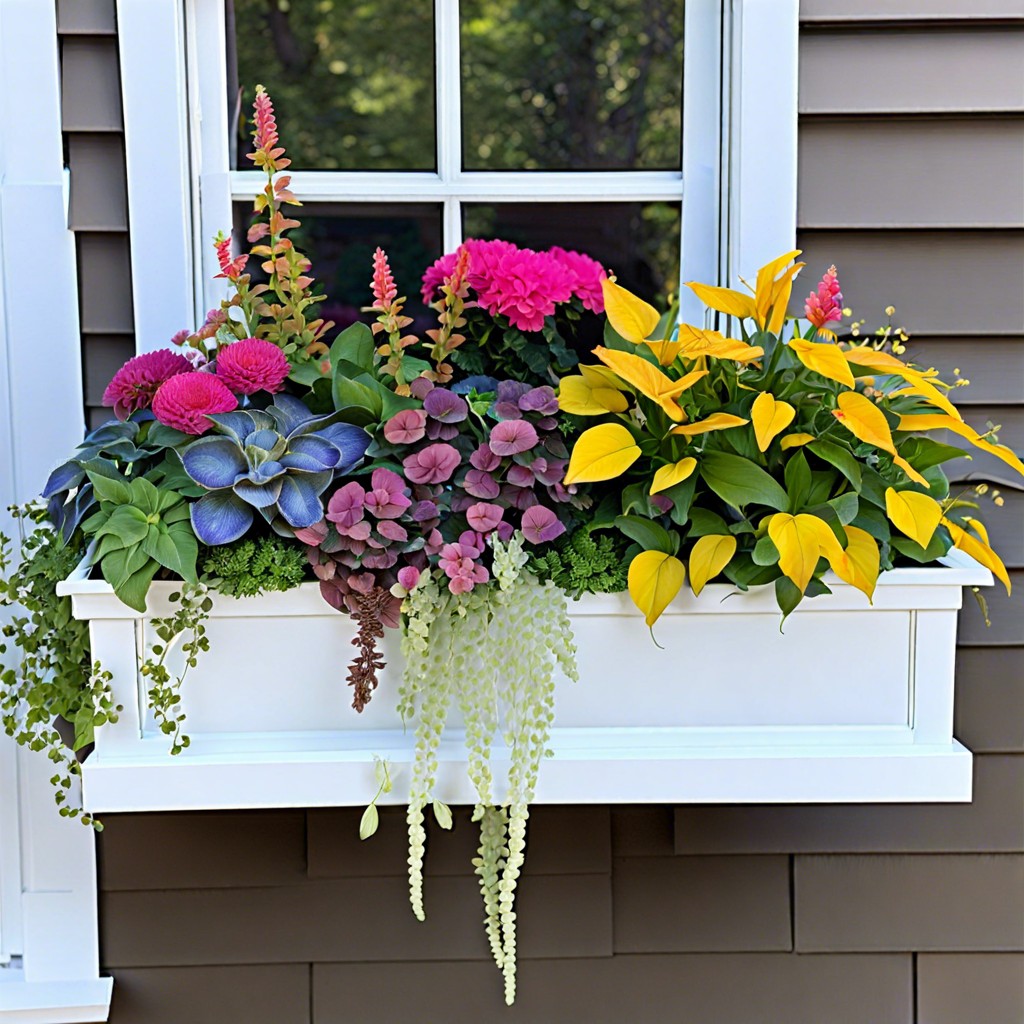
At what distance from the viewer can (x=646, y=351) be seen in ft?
3.63

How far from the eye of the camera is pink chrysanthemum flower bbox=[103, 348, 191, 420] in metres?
1.15

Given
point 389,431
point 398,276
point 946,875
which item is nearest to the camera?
point 389,431

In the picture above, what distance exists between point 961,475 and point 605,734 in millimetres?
624

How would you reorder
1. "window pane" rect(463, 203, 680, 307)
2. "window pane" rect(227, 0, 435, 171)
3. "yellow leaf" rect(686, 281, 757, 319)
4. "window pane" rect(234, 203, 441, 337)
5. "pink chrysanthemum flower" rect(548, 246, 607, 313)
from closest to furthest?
"yellow leaf" rect(686, 281, 757, 319), "pink chrysanthemum flower" rect(548, 246, 607, 313), "window pane" rect(463, 203, 680, 307), "window pane" rect(234, 203, 441, 337), "window pane" rect(227, 0, 435, 171)

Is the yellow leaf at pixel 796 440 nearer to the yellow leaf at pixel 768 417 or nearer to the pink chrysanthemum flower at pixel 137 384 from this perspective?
the yellow leaf at pixel 768 417

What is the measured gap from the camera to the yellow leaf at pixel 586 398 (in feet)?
3.49

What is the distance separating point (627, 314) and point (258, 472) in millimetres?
409

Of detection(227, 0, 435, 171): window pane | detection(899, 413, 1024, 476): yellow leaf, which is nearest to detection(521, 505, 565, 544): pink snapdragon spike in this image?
detection(899, 413, 1024, 476): yellow leaf

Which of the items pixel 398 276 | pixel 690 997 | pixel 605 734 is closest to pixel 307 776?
pixel 605 734

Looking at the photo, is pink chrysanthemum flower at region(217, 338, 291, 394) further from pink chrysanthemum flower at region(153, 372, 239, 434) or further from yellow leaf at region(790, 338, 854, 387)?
yellow leaf at region(790, 338, 854, 387)

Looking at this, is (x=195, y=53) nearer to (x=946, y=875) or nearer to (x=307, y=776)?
(x=307, y=776)

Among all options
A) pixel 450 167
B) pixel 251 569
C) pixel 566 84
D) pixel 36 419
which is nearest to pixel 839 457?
pixel 251 569

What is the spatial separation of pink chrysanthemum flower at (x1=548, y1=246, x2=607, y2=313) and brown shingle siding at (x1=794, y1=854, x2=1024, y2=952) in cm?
82

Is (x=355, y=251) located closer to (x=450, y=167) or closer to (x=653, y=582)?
(x=450, y=167)
